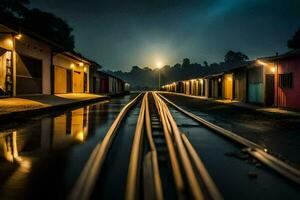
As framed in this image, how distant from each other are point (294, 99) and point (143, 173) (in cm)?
1596

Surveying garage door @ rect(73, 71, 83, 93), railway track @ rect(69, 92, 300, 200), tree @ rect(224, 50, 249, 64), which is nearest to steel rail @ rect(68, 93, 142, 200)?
railway track @ rect(69, 92, 300, 200)

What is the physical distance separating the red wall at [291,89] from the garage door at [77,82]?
23446 millimetres

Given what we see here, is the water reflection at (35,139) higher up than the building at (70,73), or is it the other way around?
the building at (70,73)

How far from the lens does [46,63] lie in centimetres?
2378

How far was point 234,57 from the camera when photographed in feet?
539

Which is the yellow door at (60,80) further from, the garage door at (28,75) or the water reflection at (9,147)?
the water reflection at (9,147)

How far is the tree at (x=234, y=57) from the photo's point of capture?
159875 mm

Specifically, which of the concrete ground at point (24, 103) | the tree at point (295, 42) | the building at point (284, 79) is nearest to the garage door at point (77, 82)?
the concrete ground at point (24, 103)

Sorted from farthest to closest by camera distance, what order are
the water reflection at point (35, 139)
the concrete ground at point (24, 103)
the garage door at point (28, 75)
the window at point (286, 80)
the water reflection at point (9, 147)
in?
1. the garage door at point (28, 75)
2. the window at point (286, 80)
3. the concrete ground at point (24, 103)
4. the water reflection at point (35, 139)
5. the water reflection at point (9, 147)

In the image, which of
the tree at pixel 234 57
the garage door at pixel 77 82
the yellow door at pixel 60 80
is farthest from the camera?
the tree at pixel 234 57

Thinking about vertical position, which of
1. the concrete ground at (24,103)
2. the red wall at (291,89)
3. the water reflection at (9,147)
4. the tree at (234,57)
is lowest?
the water reflection at (9,147)

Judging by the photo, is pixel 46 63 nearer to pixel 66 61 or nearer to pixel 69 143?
pixel 66 61

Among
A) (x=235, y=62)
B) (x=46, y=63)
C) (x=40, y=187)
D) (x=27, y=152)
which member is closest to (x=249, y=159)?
(x=40, y=187)

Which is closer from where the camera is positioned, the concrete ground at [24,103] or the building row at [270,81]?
the concrete ground at [24,103]
